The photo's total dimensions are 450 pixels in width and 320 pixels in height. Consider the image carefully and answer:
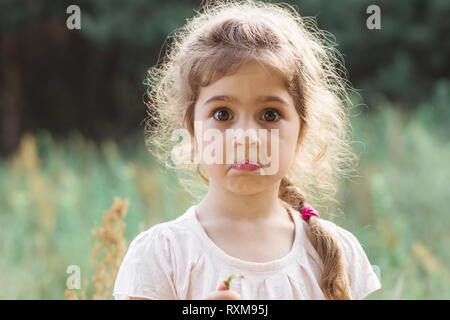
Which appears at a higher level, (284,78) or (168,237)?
(284,78)

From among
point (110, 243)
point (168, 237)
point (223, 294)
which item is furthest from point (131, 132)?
point (223, 294)

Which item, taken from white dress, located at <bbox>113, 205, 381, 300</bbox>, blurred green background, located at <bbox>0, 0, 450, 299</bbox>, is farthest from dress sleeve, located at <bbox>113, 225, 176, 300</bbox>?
blurred green background, located at <bbox>0, 0, 450, 299</bbox>

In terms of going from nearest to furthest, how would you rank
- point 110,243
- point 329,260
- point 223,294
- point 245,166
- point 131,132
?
1. point 223,294
2. point 245,166
3. point 329,260
4. point 110,243
5. point 131,132

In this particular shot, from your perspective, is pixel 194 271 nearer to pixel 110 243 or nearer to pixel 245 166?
pixel 245 166

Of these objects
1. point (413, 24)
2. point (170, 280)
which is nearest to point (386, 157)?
point (413, 24)

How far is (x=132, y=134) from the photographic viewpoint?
647 cm

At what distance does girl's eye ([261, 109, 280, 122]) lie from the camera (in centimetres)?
167

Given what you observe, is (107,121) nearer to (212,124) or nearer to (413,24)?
(413,24)

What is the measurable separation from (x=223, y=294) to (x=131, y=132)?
5132 mm

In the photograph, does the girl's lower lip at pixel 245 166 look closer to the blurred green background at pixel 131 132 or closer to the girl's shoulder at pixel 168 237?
the girl's shoulder at pixel 168 237

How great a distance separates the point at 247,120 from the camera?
5.38 ft

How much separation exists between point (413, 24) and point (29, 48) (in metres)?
3.76

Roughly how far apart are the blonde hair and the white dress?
4.0 inches

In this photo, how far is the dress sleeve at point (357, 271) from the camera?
1846mm
